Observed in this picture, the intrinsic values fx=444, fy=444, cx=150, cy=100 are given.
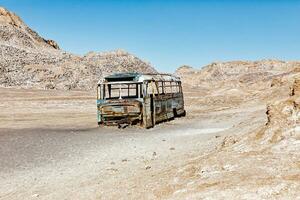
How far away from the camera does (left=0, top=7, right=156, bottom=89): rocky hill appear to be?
67.2m

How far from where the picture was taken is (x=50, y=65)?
75.4 meters

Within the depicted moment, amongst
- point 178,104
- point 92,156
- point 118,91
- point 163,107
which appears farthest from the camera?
point 178,104

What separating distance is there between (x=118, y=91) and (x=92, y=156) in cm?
1058

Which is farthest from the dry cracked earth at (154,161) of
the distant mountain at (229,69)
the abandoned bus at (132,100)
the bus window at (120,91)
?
the distant mountain at (229,69)

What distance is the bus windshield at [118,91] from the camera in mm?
24766

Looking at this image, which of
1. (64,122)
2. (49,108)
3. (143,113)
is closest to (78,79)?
(49,108)

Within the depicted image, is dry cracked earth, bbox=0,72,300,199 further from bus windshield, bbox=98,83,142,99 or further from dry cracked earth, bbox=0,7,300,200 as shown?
bus windshield, bbox=98,83,142,99

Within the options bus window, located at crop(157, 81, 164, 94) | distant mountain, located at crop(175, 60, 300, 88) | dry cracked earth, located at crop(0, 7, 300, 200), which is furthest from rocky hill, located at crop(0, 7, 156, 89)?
distant mountain, located at crop(175, 60, 300, 88)

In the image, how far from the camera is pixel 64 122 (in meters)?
28.4

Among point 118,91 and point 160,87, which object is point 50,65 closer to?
point 160,87

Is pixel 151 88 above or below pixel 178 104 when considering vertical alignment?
above

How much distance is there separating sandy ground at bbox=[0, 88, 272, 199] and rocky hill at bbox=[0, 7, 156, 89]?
126ft

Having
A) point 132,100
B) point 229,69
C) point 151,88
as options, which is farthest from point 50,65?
point 229,69

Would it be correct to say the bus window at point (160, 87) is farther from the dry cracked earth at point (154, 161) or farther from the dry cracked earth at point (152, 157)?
the dry cracked earth at point (154, 161)
